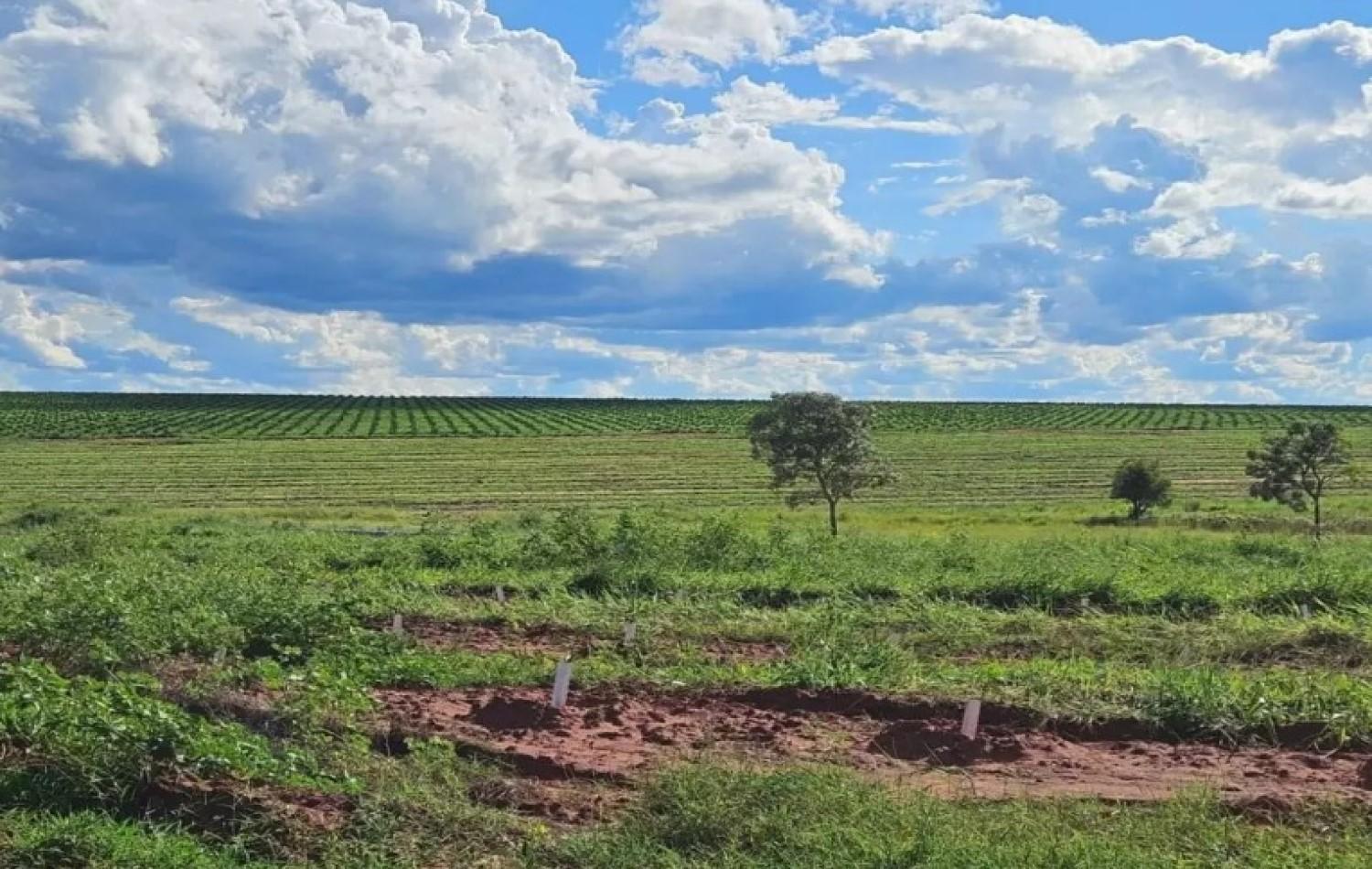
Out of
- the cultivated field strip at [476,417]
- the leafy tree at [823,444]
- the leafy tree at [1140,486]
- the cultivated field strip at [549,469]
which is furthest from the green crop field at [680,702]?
the cultivated field strip at [476,417]

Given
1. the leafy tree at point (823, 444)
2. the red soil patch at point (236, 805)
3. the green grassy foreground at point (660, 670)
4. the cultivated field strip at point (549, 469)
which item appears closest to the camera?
the green grassy foreground at point (660, 670)

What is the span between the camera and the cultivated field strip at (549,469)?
5997 centimetres

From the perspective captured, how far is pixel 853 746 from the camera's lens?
9.29 m

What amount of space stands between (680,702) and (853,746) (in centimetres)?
188

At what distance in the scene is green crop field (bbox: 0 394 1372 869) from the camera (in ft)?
22.7

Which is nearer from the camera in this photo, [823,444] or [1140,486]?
[823,444]

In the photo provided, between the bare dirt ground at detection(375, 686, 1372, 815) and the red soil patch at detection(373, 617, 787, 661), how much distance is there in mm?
2542

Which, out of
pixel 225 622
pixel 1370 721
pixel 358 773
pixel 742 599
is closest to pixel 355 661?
pixel 225 622

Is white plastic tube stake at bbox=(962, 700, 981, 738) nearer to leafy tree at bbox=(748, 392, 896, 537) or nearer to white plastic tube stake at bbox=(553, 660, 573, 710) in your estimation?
white plastic tube stake at bbox=(553, 660, 573, 710)

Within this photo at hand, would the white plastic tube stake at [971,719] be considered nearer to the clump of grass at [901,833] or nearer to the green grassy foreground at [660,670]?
the green grassy foreground at [660,670]

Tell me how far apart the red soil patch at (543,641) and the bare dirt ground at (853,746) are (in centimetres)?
254

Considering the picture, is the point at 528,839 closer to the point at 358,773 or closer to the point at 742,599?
the point at 358,773

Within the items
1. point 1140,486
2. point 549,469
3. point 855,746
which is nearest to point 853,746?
point 855,746

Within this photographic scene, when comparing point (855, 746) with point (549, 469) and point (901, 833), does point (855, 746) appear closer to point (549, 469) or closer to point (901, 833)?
point (901, 833)
